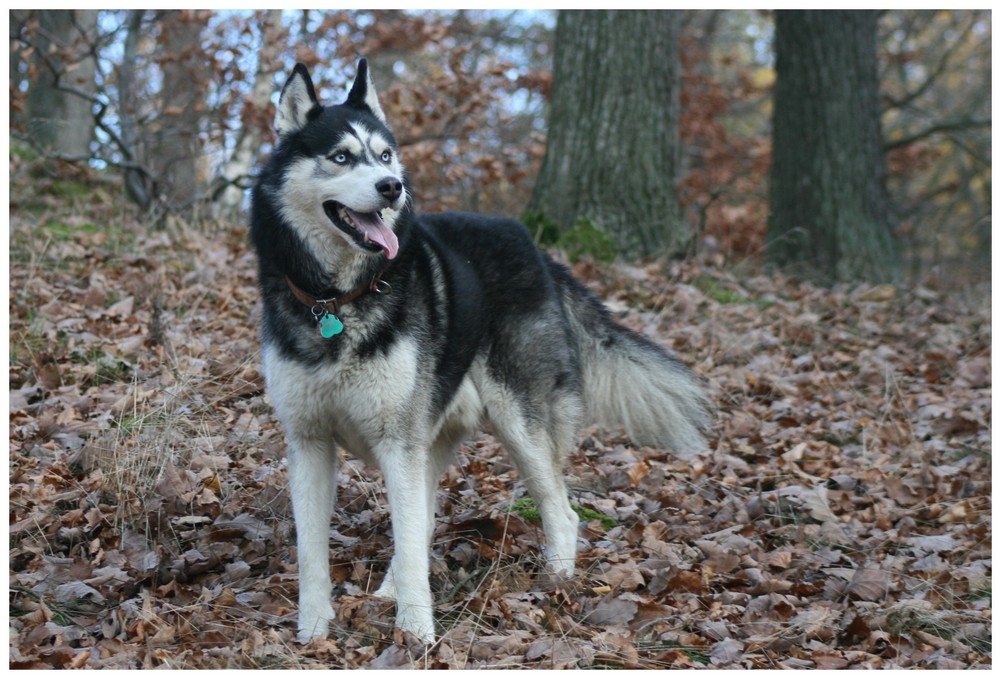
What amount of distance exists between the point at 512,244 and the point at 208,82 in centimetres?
674

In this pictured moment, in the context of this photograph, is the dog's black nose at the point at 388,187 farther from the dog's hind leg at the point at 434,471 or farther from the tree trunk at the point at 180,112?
the tree trunk at the point at 180,112

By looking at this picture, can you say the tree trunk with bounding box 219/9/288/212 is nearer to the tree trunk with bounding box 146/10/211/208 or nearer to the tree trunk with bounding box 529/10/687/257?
the tree trunk with bounding box 146/10/211/208

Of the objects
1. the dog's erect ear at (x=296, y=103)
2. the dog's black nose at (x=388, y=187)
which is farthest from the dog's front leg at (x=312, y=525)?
the dog's erect ear at (x=296, y=103)

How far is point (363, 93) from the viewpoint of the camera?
4.11m

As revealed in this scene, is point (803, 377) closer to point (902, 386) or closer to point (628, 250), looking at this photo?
point (902, 386)

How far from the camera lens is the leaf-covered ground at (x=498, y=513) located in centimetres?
379

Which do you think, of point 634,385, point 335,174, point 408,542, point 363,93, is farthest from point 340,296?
point 634,385

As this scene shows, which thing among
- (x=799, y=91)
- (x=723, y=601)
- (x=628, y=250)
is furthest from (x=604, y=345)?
(x=799, y=91)

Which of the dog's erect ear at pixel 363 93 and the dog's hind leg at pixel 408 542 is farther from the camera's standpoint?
the dog's erect ear at pixel 363 93

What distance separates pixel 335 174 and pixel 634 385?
2054 mm

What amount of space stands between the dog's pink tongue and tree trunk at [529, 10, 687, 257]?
5193mm

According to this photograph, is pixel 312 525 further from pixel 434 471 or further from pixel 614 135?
pixel 614 135

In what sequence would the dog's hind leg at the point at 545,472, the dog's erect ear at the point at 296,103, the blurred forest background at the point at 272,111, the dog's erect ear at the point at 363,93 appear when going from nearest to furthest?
the dog's erect ear at the point at 296,103, the dog's erect ear at the point at 363,93, the dog's hind leg at the point at 545,472, the blurred forest background at the point at 272,111

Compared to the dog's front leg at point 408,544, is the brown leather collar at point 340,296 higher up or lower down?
higher up
